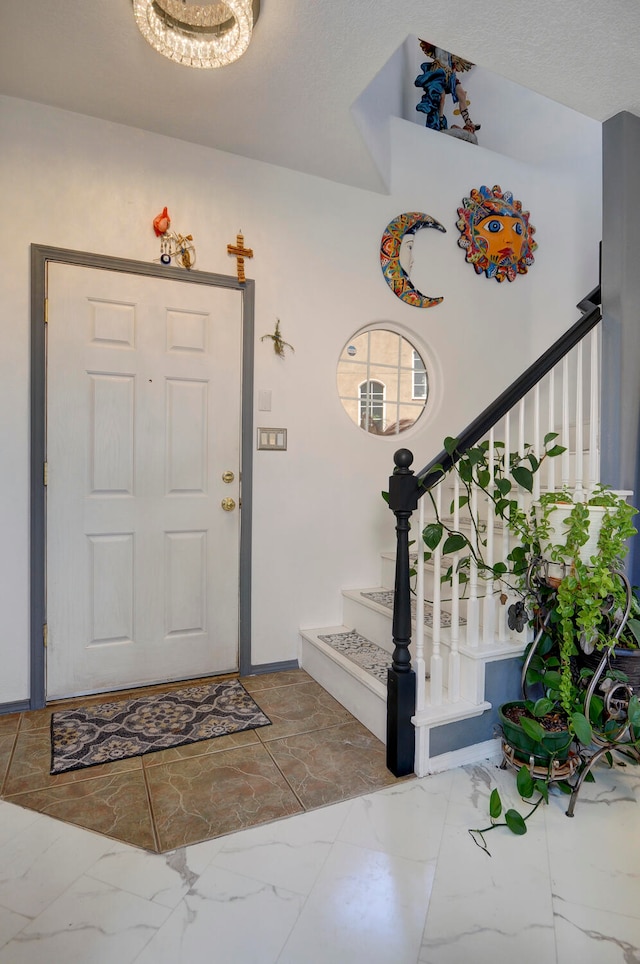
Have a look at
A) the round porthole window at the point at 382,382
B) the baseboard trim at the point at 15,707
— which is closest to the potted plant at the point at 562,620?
the round porthole window at the point at 382,382

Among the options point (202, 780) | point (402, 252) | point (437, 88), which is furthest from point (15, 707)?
point (437, 88)

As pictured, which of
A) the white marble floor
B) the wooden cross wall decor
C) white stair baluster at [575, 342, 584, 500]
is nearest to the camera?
the white marble floor

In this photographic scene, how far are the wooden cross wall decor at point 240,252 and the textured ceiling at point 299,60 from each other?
0.45 meters

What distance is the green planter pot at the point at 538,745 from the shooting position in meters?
1.64

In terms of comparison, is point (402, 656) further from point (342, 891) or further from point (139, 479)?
point (139, 479)

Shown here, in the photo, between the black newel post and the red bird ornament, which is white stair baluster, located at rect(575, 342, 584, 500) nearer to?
the black newel post

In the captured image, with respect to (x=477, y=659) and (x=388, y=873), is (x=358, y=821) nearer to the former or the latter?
(x=388, y=873)

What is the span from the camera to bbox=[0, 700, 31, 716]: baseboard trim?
2.24 m

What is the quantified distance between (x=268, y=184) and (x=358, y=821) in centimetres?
283

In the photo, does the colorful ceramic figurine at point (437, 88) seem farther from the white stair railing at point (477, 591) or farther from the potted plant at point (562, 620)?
the potted plant at point (562, 620)

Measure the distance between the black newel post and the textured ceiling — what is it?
1.52 meters

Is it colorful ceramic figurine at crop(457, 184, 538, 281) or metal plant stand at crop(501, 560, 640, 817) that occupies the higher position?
colorful ceramic figurine at crop(457, 184, 538, 281)

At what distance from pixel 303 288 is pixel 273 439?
32.8 inches

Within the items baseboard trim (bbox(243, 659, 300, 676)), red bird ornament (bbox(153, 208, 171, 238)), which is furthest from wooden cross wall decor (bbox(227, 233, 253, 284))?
baseboard trim (bbox(243, 659, 300, 676))
